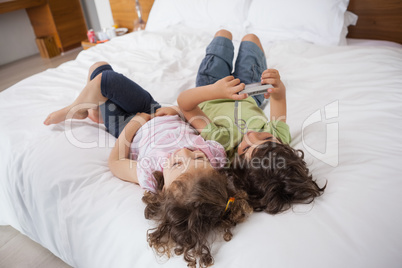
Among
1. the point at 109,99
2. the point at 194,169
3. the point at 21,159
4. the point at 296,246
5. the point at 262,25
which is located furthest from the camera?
the point at 262,25

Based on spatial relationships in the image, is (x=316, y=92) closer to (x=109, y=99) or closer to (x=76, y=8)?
(x=109, y=99)

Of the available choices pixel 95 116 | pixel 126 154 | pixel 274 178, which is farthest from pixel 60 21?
pixel 274 178

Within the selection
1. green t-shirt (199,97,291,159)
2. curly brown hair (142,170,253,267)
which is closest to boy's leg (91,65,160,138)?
green t-shirt (199,97,291,159)

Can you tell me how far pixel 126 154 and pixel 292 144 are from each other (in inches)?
22.4

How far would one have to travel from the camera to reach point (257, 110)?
1.07m

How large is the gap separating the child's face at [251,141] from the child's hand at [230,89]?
16cm

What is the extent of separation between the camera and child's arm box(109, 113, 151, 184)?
0.82 m

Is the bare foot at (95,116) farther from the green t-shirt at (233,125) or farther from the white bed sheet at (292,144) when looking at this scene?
the green t-shirt at (233,125)

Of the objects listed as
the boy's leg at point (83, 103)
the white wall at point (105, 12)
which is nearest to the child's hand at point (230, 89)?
the boy's leg at point (83, 103)

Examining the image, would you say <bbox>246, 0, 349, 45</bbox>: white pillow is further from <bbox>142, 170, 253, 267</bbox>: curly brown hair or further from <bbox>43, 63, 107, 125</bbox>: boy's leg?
<bbox>142, 170, 253, 267</bbox>: curly brown hair

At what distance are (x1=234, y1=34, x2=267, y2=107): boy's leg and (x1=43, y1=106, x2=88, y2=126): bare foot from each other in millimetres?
703

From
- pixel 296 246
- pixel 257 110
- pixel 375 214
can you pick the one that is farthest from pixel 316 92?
pixel 296 246

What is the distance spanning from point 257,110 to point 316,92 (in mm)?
291

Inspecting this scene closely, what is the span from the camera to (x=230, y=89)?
2.67ft
